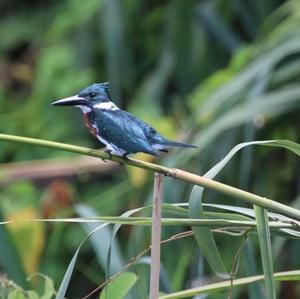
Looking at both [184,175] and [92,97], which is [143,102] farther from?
[184,175]

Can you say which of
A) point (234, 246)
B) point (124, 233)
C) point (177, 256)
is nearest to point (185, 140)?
point (177, 256)

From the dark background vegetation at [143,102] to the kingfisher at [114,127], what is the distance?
1.44 feet

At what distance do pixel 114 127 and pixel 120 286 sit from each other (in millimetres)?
178

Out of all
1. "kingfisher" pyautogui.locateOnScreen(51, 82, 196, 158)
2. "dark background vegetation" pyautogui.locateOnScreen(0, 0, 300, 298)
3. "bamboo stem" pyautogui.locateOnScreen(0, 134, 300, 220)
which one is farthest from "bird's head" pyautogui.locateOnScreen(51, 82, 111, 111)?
"dark background vegetation" pyautogui.locateOnScreen(0, 0, 300, 298)

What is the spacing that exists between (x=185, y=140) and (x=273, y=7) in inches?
32.6

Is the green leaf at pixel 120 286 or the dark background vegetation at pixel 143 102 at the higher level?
the dark background vegetation at pixel 143 102

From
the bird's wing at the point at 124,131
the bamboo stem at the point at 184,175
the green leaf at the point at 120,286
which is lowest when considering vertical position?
the green leaf at the point at 120,286

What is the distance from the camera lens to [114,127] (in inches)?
47.6

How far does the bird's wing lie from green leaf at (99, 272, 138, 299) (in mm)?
157

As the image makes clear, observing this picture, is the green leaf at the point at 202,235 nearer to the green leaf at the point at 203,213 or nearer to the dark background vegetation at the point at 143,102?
the green leaf at the point at 203,213


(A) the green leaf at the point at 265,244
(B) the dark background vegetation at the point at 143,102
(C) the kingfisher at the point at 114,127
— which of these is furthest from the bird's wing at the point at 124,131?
(B) the dark background vegetation at the point at 143,102

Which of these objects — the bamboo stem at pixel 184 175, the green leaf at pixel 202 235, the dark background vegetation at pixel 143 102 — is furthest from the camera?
the dark background vegetation at pixel 143 102

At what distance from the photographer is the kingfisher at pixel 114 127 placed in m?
1.18

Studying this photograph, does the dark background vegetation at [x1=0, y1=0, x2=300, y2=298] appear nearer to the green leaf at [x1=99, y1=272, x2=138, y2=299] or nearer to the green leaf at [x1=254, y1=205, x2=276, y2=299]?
the green leaf at [x1=99, y1=272, x2=138, y2=299]
